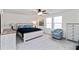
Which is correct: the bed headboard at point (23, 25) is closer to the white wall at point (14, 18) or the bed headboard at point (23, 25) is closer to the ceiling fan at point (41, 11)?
the white wall at point (14, 18)

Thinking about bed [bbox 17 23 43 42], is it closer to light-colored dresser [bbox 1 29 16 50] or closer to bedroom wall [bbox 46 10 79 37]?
light-colored dresser [bbox 1 29 16 50]

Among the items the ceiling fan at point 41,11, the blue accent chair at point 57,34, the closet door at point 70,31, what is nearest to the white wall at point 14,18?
the ceiling fan at point 41,11

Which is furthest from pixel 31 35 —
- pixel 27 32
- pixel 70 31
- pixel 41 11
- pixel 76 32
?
pixel 76 32

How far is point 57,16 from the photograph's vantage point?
222 cm

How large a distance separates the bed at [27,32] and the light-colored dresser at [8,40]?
5.7 inches

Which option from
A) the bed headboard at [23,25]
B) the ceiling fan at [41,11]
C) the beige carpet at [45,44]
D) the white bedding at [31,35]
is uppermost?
the ceiling fan at [41,11]

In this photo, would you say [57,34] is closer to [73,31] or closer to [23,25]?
[73,31]

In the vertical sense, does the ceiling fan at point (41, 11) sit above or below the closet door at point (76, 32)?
above

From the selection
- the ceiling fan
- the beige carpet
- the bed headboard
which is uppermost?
the ceiling fan

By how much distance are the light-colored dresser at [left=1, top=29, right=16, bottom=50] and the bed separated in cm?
15

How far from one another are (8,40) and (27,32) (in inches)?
16.6

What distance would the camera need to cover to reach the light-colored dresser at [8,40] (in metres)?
2.17

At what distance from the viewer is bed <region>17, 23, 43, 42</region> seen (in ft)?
7.25

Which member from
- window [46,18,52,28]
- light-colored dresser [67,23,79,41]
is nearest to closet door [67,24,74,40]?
light-colored dresser [67,23,79,41]
